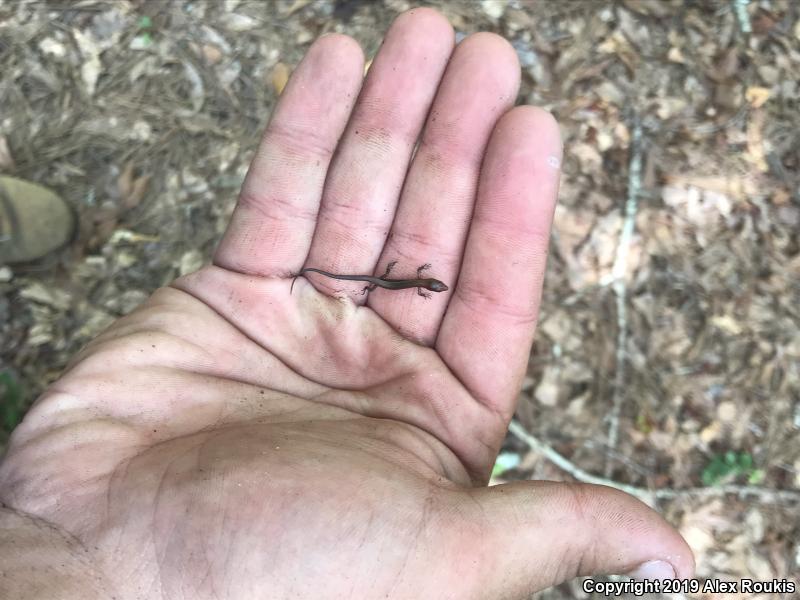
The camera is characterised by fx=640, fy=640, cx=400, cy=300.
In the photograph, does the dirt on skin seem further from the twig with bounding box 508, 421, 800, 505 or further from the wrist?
the wrist

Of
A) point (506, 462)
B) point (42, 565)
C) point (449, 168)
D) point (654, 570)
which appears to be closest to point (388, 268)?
point (449, 168)

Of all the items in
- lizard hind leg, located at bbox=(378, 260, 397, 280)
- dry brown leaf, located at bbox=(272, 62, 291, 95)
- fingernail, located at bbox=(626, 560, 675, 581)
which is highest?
dry brown leaf, located at bbox=(272, 62, 291, 95)

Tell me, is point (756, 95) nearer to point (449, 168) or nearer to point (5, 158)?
point (449, 168)

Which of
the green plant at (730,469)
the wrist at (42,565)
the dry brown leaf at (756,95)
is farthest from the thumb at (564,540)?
the dry brown leaf at (756,95)

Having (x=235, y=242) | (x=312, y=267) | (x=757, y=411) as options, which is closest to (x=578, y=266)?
(x=757, y=411)

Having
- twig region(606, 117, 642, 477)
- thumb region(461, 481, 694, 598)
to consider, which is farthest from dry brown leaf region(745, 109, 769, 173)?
thumb region(461, 481, 694, 598)

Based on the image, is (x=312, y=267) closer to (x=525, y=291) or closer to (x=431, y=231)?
(x=431, y=231)
